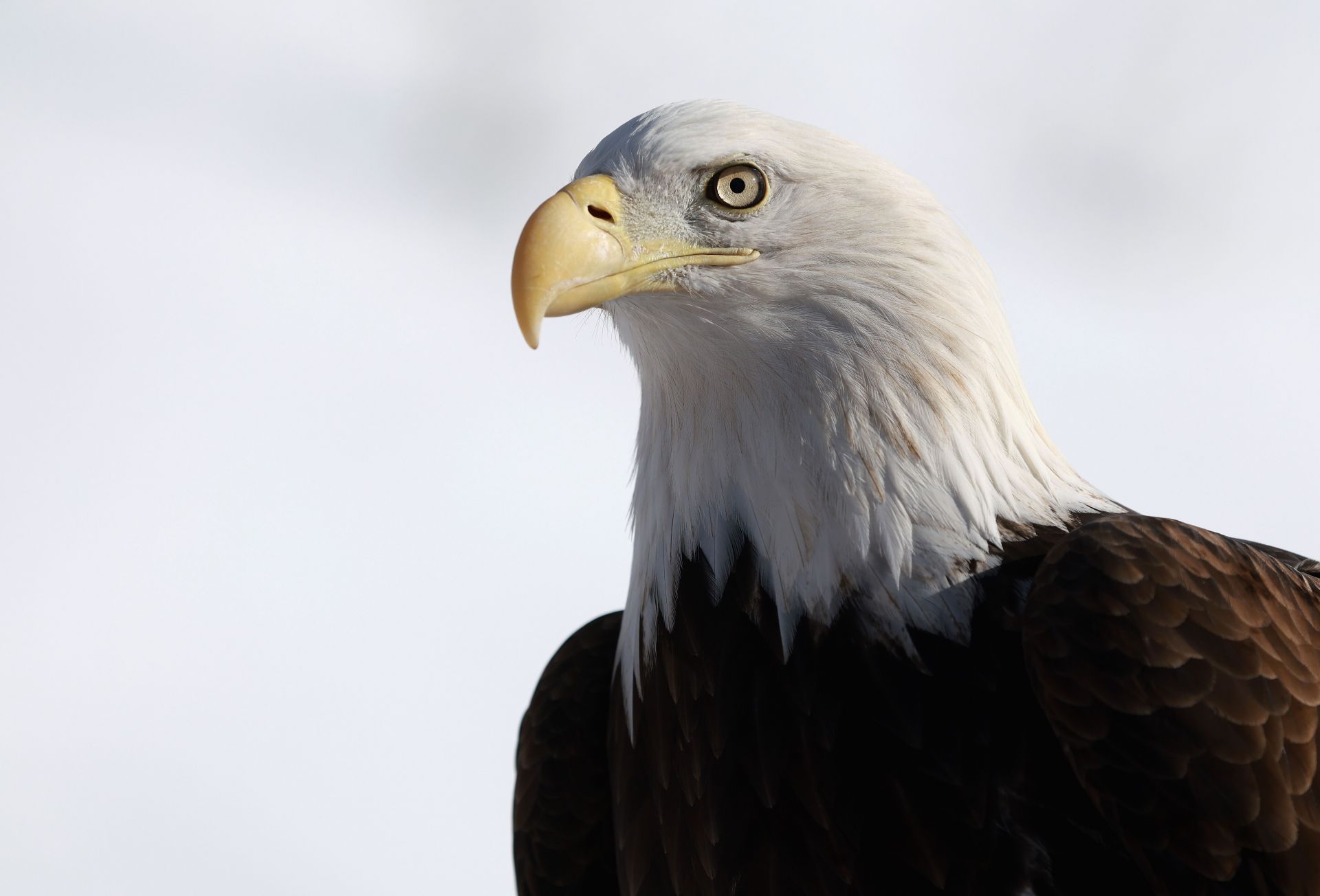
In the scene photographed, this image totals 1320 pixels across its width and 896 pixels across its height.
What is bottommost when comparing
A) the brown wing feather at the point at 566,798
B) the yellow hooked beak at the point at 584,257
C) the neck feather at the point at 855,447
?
the brown wing feather at the point at 566,798

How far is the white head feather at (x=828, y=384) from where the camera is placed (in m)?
2.39

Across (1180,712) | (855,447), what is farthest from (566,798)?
(1180,712)

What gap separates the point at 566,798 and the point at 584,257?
4.17ft

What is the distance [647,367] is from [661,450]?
19 centimetres

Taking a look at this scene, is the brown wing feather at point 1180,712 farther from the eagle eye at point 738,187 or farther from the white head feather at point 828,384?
the eagle eye at point 738,187

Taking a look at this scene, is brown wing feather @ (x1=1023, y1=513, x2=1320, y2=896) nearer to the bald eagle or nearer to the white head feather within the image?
the bald eagle

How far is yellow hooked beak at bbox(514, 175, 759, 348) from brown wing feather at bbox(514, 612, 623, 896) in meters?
1.02

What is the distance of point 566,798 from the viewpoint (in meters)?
2.85

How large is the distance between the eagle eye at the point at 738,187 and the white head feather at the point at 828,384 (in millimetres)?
18

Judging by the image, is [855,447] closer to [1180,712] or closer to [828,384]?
[828,384]

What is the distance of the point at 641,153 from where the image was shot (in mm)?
2475

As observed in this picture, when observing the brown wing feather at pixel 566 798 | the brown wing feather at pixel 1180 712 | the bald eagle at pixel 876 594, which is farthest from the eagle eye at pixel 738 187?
→ the brown wing feather at pixel 566 798

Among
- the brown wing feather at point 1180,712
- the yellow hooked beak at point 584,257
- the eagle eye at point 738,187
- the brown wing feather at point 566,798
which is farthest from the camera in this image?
the brown wing feather at point 566,798

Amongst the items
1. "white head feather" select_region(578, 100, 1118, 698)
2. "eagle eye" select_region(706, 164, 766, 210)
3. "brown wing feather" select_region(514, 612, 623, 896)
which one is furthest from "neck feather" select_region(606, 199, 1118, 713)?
"brown wing feather" select_region(514, 612, 623, 896)
